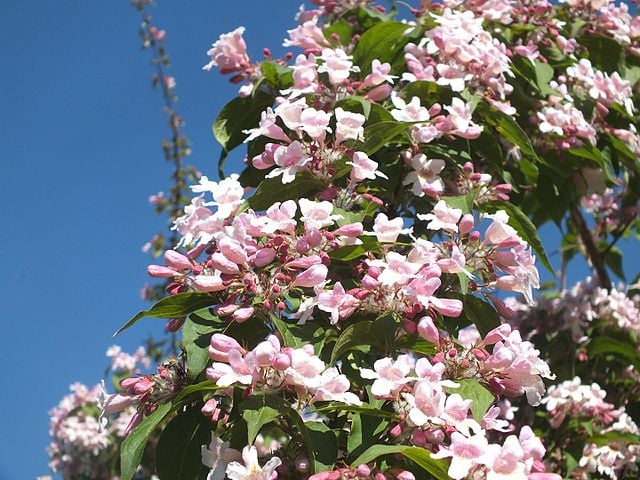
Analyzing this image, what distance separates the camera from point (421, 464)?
139 centimetres

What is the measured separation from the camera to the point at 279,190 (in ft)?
6.55

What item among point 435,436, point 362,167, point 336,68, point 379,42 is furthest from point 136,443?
point 379,42

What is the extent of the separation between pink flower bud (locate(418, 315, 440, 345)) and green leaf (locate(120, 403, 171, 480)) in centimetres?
55

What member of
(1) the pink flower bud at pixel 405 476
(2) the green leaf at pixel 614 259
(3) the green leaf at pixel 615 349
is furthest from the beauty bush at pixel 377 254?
(2) the green leaf at pixel 614 259

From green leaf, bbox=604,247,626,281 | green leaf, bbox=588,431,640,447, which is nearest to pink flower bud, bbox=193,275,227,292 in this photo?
green leaf, bbox=588,431,640,447

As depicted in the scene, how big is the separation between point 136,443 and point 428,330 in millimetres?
639

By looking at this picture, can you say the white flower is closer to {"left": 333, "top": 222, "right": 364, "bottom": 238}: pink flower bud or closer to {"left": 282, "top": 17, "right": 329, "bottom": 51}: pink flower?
{"left": 333, "top": 222, "right": 364, "bottom": 238}: pink flower bud

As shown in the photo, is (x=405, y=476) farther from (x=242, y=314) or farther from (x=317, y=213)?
(x=317, y=213)

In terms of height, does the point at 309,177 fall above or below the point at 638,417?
above

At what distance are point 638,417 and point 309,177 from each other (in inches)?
100.0

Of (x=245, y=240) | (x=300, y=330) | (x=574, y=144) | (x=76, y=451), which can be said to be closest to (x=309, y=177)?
(x=245, y=240)

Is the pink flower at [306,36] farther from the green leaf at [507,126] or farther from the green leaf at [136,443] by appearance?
the green leaf at [136,443]

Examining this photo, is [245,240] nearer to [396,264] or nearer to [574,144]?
[396,264]

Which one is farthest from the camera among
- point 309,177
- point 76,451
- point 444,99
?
point 76,451
